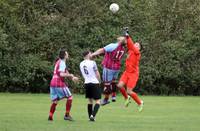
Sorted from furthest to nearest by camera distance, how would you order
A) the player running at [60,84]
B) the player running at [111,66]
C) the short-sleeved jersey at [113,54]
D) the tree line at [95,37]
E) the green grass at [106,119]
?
the tree line at [95,37] → the player running at [111,66] → the short-sleeved jersey at [113,54] → the player running at [60,84] → the green grass at [106,119]

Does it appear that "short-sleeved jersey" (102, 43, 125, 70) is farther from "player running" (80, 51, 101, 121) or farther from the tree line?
the tree line

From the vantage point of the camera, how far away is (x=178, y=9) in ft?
117

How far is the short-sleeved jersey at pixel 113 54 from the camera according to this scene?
20250mm

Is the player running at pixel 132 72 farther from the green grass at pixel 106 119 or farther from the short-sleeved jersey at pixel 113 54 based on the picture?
the short-sleeved jersey at pixel 113 54

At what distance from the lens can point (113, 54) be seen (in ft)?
67.6

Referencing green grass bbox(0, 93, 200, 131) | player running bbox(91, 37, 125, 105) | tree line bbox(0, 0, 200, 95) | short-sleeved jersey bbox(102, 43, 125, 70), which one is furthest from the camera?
tree line bbox(0, 0, 200, 95)

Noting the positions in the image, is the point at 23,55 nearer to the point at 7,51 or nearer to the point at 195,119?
the point at 7,51

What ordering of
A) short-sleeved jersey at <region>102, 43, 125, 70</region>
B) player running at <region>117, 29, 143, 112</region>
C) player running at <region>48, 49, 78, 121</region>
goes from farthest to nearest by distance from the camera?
short-sleeved jersey at <region>102, 43, 125, 70</region> → player running at <region>117, 29, 143, 112</region> → player running at <region>48, 49, 78, 121</region>

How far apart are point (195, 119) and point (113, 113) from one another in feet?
9.77

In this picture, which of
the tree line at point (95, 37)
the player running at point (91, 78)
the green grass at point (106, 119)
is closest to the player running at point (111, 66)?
the green grass at point (106, 119)

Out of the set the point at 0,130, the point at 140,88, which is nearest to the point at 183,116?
the point at 0,130

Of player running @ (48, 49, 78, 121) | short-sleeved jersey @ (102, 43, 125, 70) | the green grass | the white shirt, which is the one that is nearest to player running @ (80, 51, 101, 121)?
the white shirt

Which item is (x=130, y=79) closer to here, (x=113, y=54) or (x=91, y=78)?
(x=113, y=54)

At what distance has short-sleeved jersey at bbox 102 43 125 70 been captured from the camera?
2025cm
